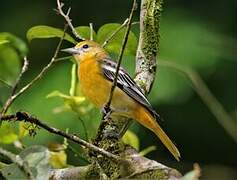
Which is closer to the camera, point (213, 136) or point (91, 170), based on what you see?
point (91, 170)

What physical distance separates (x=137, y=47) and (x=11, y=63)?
1.73ft

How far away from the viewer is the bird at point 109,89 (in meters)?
3.10

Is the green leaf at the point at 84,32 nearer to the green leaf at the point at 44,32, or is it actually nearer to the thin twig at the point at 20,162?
the green leaf at the point at 44,32

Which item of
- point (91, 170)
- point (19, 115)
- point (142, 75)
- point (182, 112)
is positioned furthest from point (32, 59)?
point (19, 115)

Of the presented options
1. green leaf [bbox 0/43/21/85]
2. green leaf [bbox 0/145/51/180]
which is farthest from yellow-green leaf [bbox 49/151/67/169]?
green leaf [bbox 0/145/51/180]

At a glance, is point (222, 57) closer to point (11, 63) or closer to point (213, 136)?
point (213, 136)

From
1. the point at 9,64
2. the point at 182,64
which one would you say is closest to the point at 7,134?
the point at 9,64

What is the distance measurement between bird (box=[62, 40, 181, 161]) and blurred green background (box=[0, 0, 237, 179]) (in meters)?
0.95

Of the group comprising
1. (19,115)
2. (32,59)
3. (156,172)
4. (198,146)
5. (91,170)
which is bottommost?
(198,146)

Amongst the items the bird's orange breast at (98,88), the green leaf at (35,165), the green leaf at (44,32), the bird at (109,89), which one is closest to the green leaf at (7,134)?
the green leaf at (44,32)

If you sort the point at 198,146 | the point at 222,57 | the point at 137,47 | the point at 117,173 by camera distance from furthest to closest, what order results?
the point at 198,146 < the point at 222,57 < the point at 137,47 < the point at 117,173

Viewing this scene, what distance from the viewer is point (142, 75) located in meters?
2.82

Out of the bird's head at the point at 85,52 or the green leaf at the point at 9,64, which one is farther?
the bird's head at the point at 85,52

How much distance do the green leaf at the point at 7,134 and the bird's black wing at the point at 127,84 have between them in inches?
25.2
